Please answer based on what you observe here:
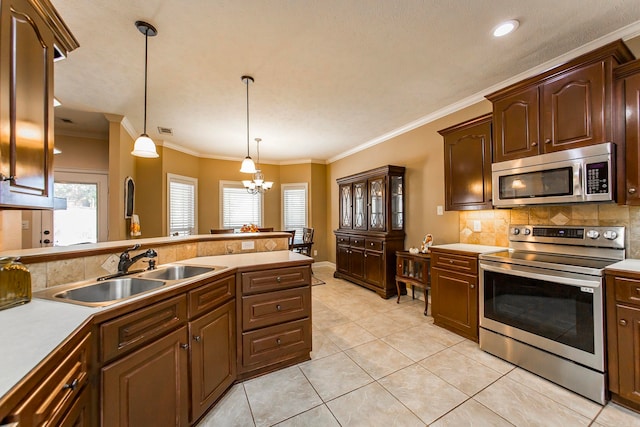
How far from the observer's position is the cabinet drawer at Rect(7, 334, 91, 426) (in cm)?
66

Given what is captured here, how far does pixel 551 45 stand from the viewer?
2.22 meters

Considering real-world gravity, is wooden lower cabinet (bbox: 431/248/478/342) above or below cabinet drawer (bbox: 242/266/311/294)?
below

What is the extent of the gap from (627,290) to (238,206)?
613 centimetres

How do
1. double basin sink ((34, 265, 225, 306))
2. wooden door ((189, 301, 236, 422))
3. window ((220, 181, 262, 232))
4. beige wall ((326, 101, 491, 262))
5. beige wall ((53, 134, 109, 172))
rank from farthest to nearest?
window ((220, 181, 262, 232))
beige wall ((53, 134, 109, 172))
beige wall ((326, 101, 491, 262))
wooden door ((189, 301, 236, 422))
double basin sink ((34, 265, 225, 306))

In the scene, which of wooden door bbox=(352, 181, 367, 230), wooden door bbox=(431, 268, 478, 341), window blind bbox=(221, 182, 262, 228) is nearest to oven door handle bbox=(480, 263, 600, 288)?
wooden door bbox=(431, 268, 478, 341)

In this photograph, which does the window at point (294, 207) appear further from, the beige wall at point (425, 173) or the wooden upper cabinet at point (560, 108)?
the wooden upper cabinet at point (560, 108)

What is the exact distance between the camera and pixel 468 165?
9.43 ft

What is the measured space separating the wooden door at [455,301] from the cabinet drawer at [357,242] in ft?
5.37

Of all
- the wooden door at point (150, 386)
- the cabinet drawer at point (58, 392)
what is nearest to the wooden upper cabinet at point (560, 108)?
the wooden door at point (150, 386)

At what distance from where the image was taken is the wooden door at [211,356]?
5.08ft

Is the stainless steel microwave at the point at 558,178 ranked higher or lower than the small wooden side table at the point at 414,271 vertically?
higher

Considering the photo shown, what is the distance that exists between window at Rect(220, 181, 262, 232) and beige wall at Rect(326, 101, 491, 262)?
3326 mm

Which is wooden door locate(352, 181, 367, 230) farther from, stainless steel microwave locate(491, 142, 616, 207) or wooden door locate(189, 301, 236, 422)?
wooden door locate(189, 301, 236, 422)

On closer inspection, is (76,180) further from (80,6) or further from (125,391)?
(125,391)
